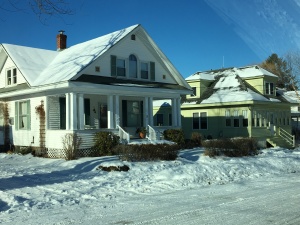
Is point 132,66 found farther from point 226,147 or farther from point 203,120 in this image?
point 203,120

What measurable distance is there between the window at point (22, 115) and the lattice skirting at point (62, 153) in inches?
114

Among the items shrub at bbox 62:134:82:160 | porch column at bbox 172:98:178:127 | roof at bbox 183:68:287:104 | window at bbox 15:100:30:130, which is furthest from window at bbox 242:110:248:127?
window at bbox 15:100:30:130

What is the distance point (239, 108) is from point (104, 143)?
13.6 m

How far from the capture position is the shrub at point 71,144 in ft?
56.7

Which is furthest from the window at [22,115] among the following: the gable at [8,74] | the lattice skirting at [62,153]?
the lattice skirting at [62,153]

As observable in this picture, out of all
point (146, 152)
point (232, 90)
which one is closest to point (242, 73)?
point (232, 90)

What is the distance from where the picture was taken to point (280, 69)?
68500mm

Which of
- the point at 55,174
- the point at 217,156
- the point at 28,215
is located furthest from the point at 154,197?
the point at 217,156

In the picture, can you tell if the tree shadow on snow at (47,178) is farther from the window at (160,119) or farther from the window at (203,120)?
the window at (160,119)

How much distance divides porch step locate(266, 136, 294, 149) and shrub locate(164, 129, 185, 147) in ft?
32.6

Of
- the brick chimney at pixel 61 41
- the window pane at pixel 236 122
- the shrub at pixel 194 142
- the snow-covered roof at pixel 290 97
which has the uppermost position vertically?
the brick chimney at pixel 61 41

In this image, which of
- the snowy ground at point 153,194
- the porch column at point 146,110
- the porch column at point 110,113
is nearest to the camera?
the snowy ground at point 153,194

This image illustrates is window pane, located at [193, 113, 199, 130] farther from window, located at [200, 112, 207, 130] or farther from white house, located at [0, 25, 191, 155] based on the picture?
white house, located at [0, 25, 191, 155]

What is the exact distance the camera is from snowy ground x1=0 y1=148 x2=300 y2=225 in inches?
288
